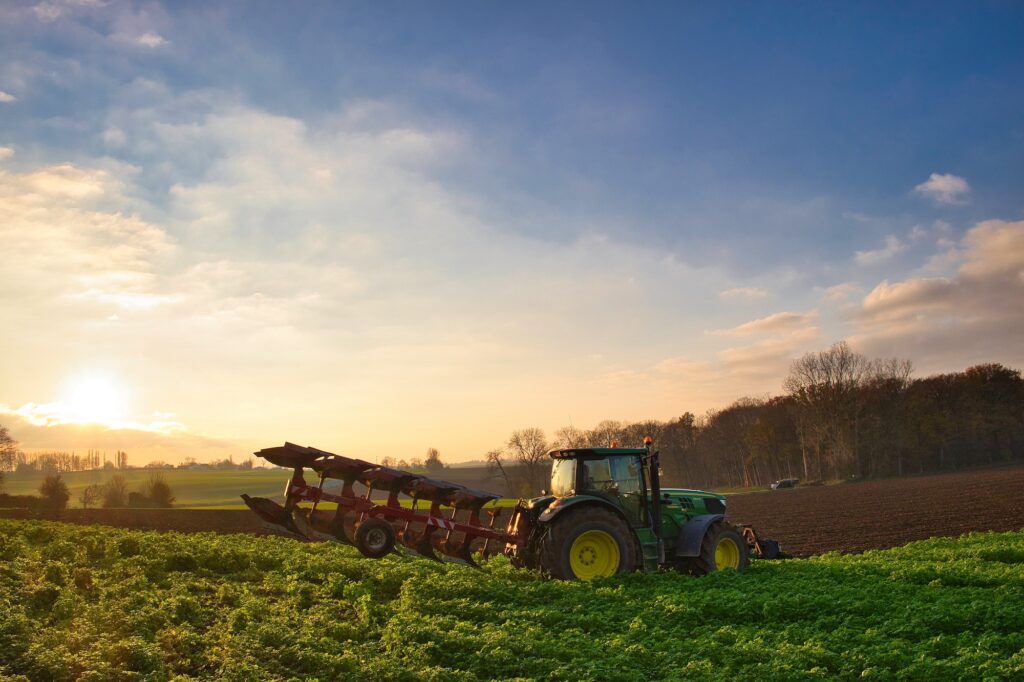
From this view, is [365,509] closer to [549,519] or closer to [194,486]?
[549,519]

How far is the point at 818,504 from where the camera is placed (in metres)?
41.6

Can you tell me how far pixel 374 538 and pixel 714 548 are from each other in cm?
630

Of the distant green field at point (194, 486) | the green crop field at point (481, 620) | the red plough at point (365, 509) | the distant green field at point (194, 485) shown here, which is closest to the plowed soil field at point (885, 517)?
the green crop field at point (481, 620)

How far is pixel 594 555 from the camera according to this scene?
12.5 meters

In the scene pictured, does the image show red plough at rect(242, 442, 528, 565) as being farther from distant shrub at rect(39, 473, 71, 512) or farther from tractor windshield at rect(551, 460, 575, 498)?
distant shrub at rect(39, 473, 71, 512)

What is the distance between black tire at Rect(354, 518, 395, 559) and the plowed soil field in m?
13.8

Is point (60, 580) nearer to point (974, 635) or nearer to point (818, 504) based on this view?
point (974, 635)

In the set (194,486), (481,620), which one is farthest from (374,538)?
(194,486)

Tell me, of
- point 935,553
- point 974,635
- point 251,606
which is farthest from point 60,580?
point 935,553

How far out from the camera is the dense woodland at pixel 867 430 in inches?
2955

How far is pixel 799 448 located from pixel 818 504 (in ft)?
152

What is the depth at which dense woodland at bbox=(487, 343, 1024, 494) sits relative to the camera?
7506cm

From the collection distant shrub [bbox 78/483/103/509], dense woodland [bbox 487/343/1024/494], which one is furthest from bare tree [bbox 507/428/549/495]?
distant shrub [bbox 78/483/103/509]

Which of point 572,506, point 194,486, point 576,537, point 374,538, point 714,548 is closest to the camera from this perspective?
point 374,538
